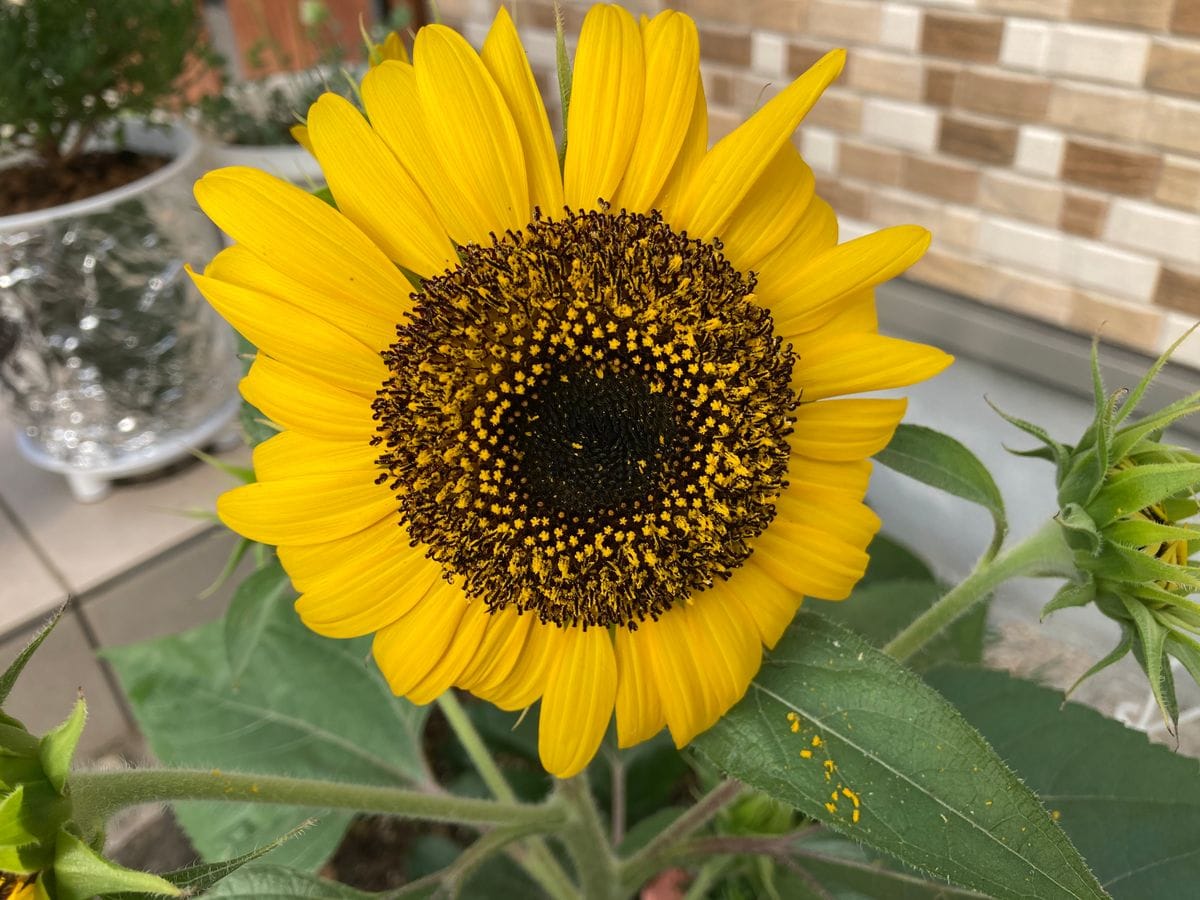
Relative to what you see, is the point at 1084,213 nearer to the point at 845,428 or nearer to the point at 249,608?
the point at 845,428

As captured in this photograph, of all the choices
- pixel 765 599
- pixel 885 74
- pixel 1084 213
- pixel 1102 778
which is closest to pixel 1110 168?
pixel 1084 213

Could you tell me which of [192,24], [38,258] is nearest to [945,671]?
[38,258]

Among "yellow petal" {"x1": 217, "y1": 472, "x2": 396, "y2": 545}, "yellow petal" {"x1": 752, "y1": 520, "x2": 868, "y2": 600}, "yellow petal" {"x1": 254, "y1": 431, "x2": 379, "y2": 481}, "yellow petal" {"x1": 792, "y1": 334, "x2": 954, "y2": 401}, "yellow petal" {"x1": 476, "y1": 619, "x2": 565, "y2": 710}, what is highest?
"yellow petal" {"x1": 792, "y1": 334, "x2": 954, "y2": 401}

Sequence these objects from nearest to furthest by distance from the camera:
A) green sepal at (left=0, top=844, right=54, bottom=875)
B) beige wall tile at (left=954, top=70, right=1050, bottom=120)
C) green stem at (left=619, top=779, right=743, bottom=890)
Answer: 1. green sepal at (left=0, top=844, right=54, bottom=875)
2. green stem at (left=619, top=779, right=743, bottom=890)
3. beige wall tile at (left=954, top=70, right=1050, bottom=120)

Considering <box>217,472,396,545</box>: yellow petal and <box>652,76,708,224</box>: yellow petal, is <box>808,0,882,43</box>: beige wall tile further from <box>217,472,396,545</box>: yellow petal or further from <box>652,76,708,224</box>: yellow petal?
<box>217,472,396,545</box>: yellow petal

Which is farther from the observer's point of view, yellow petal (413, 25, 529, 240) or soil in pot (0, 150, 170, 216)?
soil in pot (0, 150, 170, 216)

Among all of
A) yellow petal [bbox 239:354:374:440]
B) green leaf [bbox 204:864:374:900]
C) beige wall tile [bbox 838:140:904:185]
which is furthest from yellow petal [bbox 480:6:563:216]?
beige wall tile [bbox 838:140:904:185]
